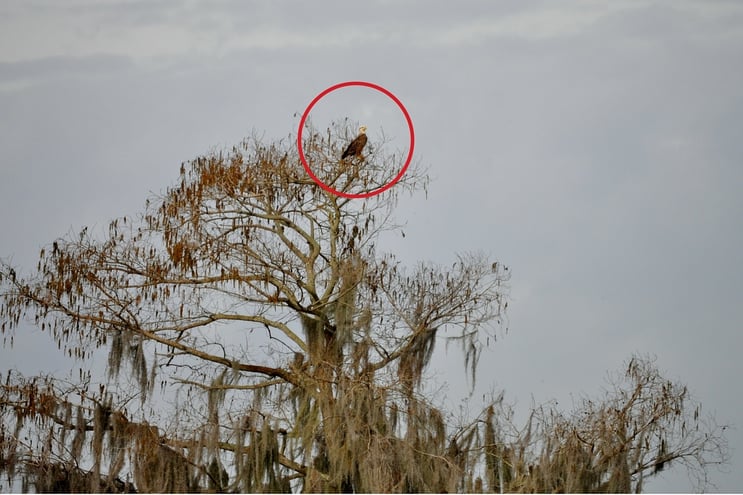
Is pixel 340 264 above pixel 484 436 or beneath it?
above

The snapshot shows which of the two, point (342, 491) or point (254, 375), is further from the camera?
point (254, 375)

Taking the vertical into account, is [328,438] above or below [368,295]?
below

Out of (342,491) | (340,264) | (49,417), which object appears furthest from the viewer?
(340,264)

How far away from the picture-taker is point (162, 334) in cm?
1527

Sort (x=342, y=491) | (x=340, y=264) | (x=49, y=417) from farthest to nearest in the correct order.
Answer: (x=340, y=264) < (x=49, y=417) < (x=342, y=491)

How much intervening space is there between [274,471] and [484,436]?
1838mm

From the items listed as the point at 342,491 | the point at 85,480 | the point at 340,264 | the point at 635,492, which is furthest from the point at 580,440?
the point at 85,480

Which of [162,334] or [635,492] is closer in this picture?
[635,492]

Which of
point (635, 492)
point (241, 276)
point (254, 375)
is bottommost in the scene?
point (635, 492)

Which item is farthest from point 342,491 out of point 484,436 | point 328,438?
point 484,436

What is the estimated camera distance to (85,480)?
13.8 meters

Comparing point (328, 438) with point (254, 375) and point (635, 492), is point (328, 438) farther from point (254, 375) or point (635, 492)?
point (635, 492)

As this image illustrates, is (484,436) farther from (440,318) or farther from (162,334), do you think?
(162,334)

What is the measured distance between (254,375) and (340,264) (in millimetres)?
1310
